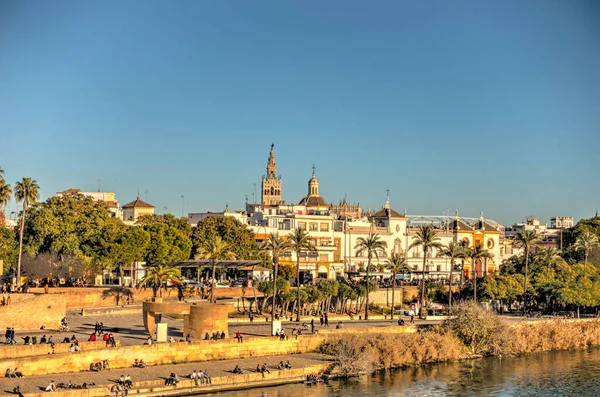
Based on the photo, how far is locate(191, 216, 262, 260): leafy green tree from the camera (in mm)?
→ 100688

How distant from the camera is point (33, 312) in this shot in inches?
2411

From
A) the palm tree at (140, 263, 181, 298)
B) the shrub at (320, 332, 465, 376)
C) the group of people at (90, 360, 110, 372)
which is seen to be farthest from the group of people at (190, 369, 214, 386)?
the palm tree at (140, 263, 181, 298)

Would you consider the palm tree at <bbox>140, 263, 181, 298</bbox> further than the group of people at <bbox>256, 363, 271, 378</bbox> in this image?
Yes

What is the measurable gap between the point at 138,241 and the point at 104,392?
41.8 m

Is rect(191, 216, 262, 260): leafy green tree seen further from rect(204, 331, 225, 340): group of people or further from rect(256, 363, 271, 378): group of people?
rect(256, 363, 271, 378): group of people

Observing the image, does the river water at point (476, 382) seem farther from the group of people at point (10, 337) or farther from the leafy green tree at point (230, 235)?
the leafy green tree at point (230, 235)

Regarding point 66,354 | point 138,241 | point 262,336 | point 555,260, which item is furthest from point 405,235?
point 66,354

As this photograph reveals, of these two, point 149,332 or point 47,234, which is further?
Result: point 47,234

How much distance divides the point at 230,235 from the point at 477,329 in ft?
129

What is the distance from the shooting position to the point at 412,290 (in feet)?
324

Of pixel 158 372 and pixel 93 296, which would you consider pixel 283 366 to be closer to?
pixel 158 372

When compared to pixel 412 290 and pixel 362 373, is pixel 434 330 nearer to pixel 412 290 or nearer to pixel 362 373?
pixel 362 373

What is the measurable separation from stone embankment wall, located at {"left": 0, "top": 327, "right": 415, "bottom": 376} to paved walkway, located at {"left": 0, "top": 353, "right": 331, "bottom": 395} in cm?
56

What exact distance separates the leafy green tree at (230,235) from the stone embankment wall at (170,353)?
3715cm
